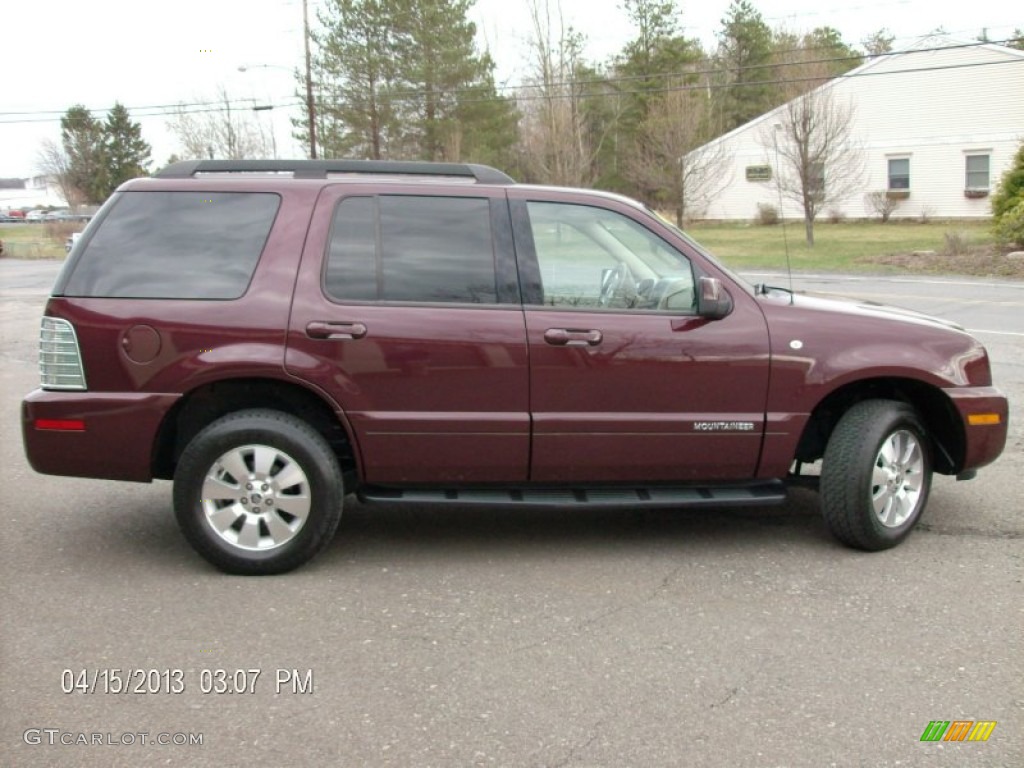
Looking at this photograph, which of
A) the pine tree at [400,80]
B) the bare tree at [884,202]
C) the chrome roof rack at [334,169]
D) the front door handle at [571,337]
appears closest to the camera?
the front door handle at [571,337]

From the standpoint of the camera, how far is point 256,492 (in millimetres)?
4520

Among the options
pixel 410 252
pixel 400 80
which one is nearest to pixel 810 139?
pixel 400 80

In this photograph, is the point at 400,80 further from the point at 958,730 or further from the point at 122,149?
the point at 958,730

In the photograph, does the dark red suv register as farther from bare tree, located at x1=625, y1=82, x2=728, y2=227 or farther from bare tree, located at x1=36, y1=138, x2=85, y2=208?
bare tree, located at x1=36, y1=138, x2=85, y2=208

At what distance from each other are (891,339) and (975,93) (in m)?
38.1

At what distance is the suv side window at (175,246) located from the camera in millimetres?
4512

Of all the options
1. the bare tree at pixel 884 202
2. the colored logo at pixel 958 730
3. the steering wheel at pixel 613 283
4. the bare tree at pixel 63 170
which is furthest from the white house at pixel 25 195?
the colored logo at pixel 958 730

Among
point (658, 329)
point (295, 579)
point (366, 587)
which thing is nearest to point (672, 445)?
point (658, 329)

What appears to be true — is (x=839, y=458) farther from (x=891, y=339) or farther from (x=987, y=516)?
(x=987, y=516)

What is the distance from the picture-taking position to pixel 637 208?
486 centimetres

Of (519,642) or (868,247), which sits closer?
(519,642)

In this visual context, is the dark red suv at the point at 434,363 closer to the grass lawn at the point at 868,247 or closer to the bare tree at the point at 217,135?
the grass lawn at the point at 868,247

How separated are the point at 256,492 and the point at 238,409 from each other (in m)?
0.46

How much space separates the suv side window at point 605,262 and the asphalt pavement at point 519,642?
4.22 ft
